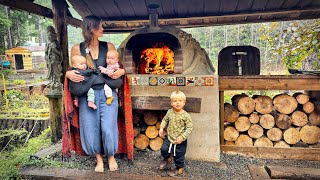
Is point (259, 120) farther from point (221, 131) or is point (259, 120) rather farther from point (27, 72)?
point (27, 72)

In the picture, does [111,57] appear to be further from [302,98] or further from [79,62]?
[302,98]

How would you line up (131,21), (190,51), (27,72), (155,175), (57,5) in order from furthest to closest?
1. (27,72)
2. (131,21)
3. (57,5)
4. (190,51)
5. (155,175)

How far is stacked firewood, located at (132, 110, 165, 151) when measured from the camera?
3.74m

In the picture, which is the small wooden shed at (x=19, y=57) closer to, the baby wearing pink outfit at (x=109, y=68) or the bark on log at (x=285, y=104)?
the baby wearing pink outfit at (x=109, y=68)

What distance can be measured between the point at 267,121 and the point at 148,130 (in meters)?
1.86

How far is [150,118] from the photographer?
147 inches

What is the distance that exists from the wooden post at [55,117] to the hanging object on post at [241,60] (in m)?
2.99

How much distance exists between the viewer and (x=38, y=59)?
27.0 meters

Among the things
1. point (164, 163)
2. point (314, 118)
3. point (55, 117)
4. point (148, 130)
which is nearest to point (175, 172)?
point (164, 163)

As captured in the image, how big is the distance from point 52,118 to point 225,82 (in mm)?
3053

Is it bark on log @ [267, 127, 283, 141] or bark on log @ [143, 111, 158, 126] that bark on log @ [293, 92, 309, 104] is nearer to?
bark on log @ [267, 127, 283, 141]

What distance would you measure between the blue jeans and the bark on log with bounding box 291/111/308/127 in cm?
269

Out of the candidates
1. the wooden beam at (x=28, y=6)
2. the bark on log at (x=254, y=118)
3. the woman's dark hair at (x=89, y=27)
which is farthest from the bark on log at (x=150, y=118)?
the wooden beam at (x=28, y=6)

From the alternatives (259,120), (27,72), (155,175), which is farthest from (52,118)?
(27,72)
